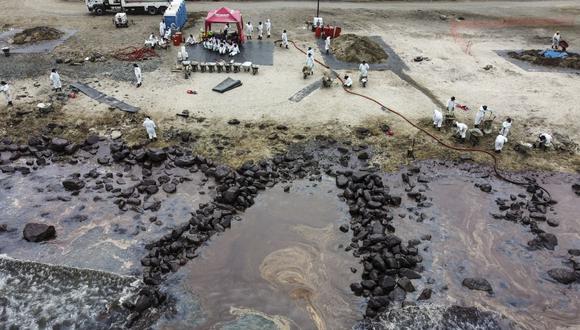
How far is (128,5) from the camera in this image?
3198 cm

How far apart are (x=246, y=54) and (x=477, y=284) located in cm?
1885

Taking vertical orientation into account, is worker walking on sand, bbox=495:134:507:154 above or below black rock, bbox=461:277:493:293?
above

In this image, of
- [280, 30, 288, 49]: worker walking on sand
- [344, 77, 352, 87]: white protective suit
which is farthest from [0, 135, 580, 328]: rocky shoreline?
[280, 30, 288, 49]: worker walking on sand

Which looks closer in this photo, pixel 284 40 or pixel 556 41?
pixel 284 40

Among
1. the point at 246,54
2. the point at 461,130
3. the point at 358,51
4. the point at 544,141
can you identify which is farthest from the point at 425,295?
the point at 246,54

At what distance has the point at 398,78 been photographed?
2417 cm

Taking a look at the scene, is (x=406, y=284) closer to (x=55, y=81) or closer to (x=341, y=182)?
(x=341, y=182)

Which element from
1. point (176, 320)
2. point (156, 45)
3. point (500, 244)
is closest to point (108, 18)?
point (156, 45)

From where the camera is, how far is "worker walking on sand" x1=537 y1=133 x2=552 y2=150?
1823cm

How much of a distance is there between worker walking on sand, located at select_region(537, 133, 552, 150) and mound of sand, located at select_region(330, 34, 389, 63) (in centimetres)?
1051

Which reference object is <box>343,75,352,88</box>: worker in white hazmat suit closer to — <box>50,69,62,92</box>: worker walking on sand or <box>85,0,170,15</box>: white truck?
<box>50,69,62,92</box>: worker walking on sand

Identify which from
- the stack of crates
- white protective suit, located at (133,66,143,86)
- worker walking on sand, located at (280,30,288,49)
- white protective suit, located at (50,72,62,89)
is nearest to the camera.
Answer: white protective suit, located at (50,72,62,89)

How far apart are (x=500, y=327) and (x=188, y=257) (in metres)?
9.10

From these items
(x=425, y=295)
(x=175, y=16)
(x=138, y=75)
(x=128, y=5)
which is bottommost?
(x=425, y=295)
